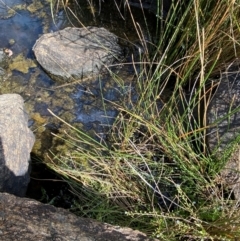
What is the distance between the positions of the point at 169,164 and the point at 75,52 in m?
1.03

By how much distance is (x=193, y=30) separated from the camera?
2.33 meters

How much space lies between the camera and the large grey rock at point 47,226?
1.43 meters

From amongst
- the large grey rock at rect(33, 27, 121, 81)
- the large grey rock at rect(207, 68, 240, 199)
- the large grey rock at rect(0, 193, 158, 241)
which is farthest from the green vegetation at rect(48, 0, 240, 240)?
the large grey rock at rect(33, 27, 121, 81)

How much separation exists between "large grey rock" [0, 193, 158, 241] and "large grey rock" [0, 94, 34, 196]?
0.57 meters

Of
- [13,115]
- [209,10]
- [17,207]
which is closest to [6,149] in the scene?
[13,115]

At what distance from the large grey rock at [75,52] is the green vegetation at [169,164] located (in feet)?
1.63

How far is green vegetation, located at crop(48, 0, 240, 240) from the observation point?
185 centimetres

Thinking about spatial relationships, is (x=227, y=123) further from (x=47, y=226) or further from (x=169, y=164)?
(x=47, y=226)

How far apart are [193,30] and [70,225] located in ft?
4.18

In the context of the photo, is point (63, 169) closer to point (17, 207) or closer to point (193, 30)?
point (17, 207)

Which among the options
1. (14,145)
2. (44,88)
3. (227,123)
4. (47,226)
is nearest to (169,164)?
(227,123)

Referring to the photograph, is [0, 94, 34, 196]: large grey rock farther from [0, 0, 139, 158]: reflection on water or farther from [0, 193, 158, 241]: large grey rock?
[0, 193, 158, 241]: large grey rock

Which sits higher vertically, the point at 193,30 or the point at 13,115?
the point at 193,30

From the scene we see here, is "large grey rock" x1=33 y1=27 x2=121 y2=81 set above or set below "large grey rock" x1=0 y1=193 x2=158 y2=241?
below
